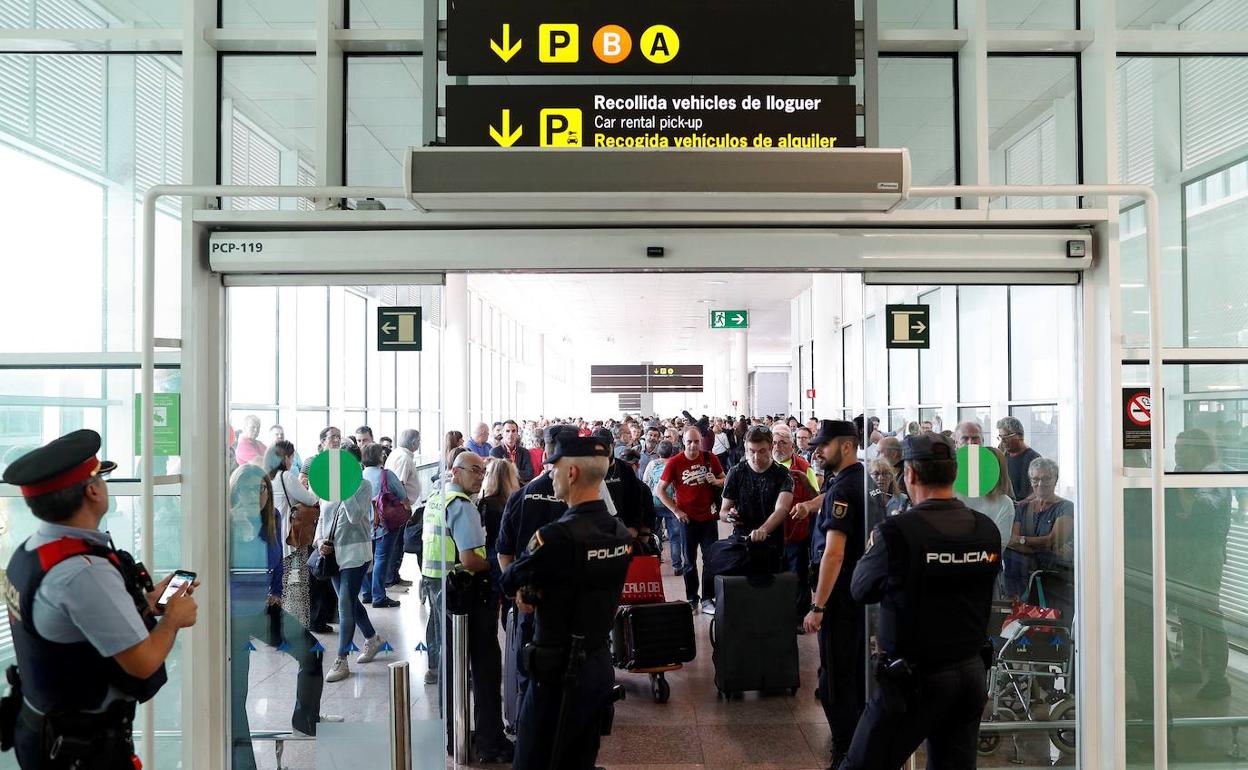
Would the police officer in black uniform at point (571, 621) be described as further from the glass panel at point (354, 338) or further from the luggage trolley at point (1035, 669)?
the luggage trolley at point (1035, 669)

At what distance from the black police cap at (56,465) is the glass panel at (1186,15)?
4.95m

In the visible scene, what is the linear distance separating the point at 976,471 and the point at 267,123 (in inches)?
163

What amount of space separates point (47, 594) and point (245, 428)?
1.88 m

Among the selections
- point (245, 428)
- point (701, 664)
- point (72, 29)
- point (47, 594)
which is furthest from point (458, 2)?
point (701, 664)

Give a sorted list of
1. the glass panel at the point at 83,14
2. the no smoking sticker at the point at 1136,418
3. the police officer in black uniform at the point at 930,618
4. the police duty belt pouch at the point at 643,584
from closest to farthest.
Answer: the police officer in black uniform at the point at 930,618 < the no smoking sticker at the point at 1136,418 < the glass panel at the point at 83,14 < the police duty belt pouch at the point at 643,584

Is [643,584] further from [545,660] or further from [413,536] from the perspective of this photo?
[545,660]

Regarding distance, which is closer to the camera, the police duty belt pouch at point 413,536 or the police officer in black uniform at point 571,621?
the police officer in black uniform at point 571,621

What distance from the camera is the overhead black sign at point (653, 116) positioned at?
3.50 metres

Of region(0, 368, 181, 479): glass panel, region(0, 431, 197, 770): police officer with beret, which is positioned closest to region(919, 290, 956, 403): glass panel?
region(0, 431, 197, 770): police officer with beret

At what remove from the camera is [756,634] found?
561 centimetres

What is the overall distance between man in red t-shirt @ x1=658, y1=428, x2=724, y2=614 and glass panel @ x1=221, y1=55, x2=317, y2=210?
16.2 ft

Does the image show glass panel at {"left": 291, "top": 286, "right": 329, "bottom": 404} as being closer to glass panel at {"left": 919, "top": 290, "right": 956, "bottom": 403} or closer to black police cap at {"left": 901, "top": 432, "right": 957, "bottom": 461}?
black police cap at {"left": 901, "top": 432, "right": 957, "bottom": 461}

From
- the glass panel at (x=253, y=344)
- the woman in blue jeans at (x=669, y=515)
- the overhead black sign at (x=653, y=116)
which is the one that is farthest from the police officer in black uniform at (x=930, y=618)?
the woman in blue jeans at (x=669, y=515)

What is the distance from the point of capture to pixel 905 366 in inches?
208
